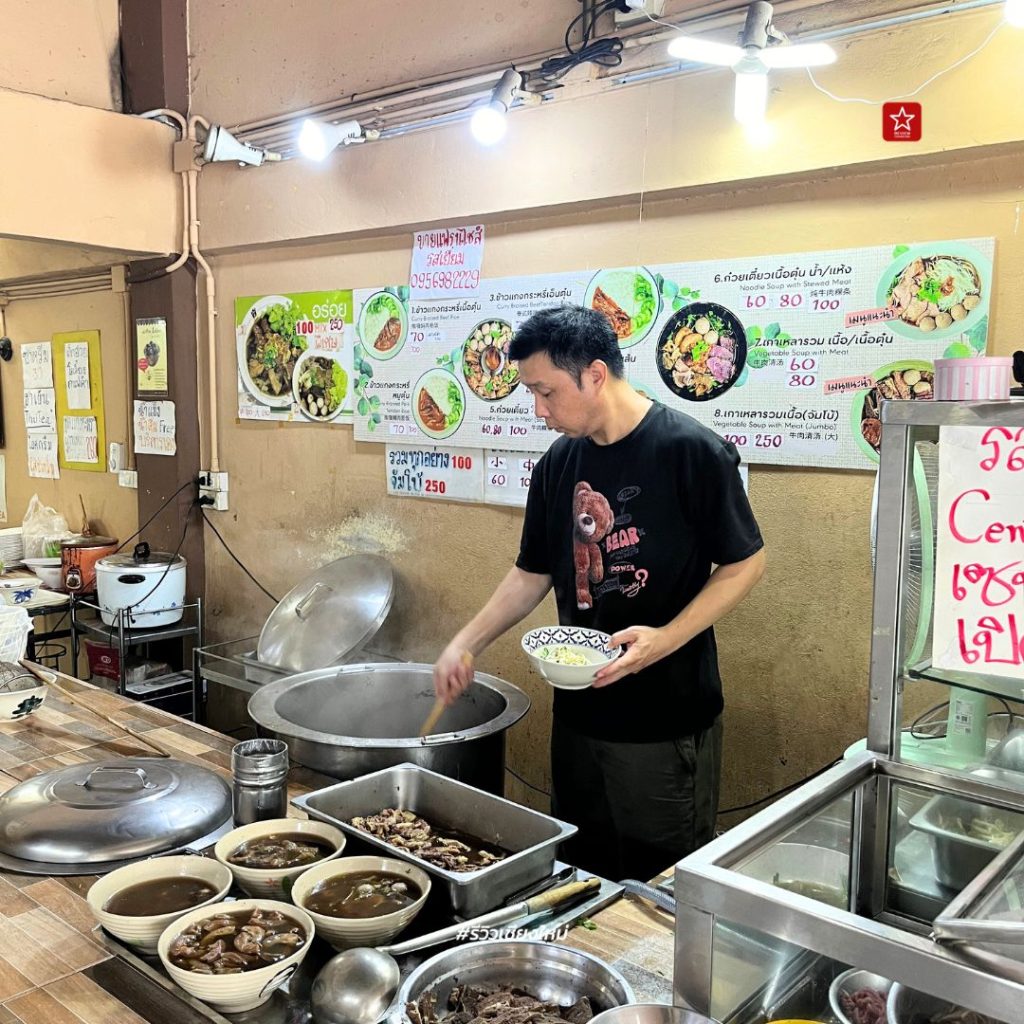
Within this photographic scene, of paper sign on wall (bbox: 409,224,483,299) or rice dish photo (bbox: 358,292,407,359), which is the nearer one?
paper sign on wall (bbox: 409,224,483,299)

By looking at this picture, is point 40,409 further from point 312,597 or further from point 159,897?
point 159,897

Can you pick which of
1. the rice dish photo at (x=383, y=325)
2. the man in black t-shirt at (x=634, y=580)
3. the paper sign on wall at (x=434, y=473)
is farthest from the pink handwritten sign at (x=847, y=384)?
the rice dish photo at (x=383, y=325)

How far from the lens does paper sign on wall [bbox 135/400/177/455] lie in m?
4.54

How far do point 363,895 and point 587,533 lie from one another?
111 centimetres

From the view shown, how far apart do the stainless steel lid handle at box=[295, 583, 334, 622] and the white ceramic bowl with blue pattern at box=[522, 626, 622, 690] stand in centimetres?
151

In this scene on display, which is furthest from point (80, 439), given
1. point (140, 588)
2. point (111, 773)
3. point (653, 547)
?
point (653, 547)

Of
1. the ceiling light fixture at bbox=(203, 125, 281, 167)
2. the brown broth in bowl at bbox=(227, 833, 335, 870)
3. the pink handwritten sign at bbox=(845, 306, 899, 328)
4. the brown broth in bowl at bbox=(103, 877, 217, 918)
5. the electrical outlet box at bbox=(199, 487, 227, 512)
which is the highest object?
the ceiling light fixture at bbox=(203, 125, 281, 167)

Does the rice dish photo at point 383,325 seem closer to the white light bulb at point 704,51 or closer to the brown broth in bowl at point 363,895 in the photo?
the white light bulb at point 704,51

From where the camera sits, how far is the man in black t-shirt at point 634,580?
2.22m

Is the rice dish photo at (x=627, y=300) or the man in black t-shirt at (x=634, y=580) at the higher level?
the rice dish photo at (x=627, y=300)

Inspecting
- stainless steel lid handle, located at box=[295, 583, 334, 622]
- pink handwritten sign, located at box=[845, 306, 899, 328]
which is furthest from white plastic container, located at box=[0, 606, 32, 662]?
pink handwritten sign, located at box=[845, 306, 899, 328]

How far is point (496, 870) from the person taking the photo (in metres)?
1.51

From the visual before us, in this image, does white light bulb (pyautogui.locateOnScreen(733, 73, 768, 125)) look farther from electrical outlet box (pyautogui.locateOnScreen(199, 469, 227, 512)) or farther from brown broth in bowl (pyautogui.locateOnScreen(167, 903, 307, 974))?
electrical outlet box (pyautogui.locateOnScreen(199, 469, 227, 512))

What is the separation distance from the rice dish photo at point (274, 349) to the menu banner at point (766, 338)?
0.87 m
